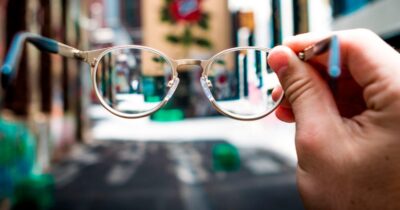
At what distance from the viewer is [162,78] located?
1.02m

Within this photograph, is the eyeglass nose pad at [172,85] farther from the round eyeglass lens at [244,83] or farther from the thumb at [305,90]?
the thumb at [305,90]

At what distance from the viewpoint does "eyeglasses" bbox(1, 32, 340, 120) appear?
86cm

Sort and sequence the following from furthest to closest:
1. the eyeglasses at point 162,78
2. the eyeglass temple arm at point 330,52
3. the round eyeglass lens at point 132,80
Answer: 1. the round eyeglass lens at point 132,80
2. the eyeglasses at point 162,78
3. the eyeglass temple arm at point 330,52

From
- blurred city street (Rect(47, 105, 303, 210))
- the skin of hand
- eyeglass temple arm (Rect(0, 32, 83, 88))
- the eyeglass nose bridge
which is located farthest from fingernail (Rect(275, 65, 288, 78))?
blurred city street (Rect(47, 105, 303, 210))

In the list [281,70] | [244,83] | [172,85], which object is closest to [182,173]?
[244,83]

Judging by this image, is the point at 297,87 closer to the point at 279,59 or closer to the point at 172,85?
the point at 279,59

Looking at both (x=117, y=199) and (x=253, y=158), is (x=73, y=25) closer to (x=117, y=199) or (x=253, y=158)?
(x=253, y=158)

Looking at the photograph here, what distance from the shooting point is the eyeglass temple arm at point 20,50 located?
0.67 m

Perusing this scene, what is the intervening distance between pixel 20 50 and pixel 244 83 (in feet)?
1.81

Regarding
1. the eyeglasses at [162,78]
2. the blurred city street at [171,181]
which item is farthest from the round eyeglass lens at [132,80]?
the blurred city street at [171,181]

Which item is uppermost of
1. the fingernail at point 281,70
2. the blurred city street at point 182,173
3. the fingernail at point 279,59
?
the fingernail at point 279,59

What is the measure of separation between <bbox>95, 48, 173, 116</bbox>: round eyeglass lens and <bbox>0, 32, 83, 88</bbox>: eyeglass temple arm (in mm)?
112

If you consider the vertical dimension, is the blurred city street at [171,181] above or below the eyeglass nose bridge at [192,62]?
below

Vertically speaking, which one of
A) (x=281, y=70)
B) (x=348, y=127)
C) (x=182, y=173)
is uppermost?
(x=281, y=70)
